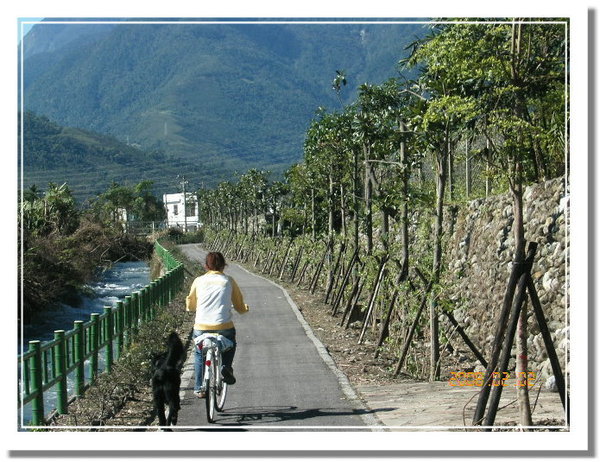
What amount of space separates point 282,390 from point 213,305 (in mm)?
2471

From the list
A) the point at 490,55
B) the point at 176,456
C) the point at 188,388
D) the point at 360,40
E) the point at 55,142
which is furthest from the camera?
the point at 55,142

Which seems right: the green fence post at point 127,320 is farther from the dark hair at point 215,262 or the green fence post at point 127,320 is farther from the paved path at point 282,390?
the dark hair at point 215,262

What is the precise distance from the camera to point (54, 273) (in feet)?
93.2

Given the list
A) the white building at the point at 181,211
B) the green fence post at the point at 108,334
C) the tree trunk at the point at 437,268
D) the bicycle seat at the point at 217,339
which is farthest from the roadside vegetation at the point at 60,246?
the white building at the point at 181,211

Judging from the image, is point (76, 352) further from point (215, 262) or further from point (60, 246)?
point (60, 246)

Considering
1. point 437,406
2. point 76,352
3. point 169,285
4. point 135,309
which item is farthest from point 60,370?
point 169,285

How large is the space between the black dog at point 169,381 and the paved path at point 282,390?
0.67ft

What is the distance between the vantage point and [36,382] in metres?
8.30

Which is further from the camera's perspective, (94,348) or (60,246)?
(60,246)

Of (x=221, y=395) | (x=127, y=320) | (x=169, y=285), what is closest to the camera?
(x=221, y=395)

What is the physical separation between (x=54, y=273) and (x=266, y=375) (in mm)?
18850

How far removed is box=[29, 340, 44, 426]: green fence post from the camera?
8227 millimetres
